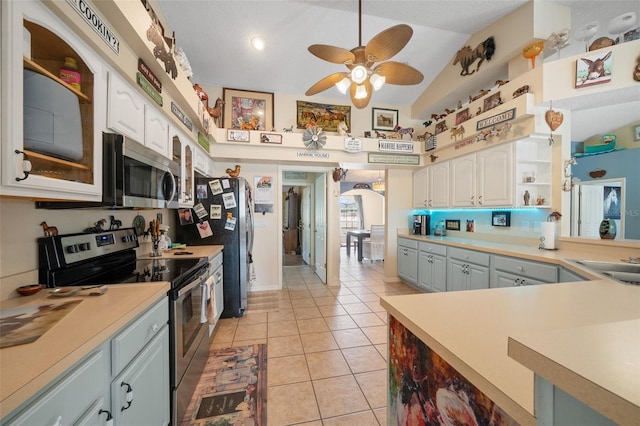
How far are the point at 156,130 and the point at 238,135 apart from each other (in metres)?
1.69

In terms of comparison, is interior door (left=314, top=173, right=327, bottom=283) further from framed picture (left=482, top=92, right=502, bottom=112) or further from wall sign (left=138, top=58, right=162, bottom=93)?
wall sign (left=138, top=58, right=162, bottom=93)

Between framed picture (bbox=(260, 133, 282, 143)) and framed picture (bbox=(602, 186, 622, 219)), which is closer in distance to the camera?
framed picture (bbox=(260, 133, 282, 143))

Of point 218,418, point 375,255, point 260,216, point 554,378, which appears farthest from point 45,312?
point 375,255

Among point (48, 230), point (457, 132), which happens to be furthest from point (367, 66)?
point (48, 230)

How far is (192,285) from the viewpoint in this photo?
66.0 inches

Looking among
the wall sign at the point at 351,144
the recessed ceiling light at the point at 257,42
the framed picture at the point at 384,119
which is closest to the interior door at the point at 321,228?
the wall sign at the point at 351,144

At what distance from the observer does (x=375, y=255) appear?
249 inches

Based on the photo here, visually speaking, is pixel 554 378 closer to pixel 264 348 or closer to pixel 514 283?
pixel 264 348

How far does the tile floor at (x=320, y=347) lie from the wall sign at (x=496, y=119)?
8.58ft

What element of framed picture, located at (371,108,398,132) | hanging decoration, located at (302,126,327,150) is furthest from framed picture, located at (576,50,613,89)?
hanging decoration, located at (302,126,327,150)

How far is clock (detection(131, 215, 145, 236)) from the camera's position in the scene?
2082 mm

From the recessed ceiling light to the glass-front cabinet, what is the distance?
2.29 meters

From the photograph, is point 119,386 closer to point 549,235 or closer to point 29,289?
point 29,289

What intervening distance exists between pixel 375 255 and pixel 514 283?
3958 millimetres
